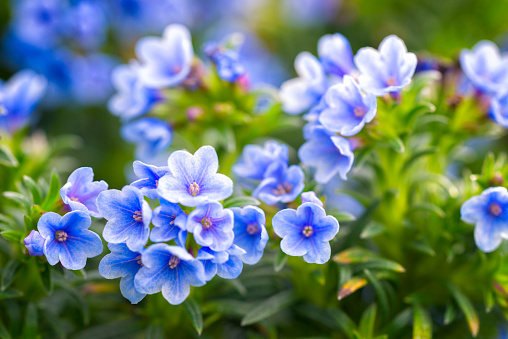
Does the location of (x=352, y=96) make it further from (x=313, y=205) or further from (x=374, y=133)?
(x=313, y=205)

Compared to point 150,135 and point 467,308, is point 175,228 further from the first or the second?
point 467,308

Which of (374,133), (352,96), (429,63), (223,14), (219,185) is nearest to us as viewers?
(219,185)

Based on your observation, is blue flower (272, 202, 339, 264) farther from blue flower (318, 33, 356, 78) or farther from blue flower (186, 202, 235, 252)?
blue flower (318, 33, 356, 78)

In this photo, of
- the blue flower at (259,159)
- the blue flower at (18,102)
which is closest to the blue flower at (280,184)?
the blue flower at (259,159)

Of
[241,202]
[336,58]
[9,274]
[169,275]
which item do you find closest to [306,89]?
[336,58]

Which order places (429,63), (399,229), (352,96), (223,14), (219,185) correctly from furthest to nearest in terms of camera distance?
(223,14) → (429,63) → (399,229) → (352,96) → (219,185)

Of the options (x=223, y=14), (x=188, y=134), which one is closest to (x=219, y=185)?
(x=188, y=134)

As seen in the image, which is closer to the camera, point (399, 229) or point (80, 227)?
point (80, 227)
